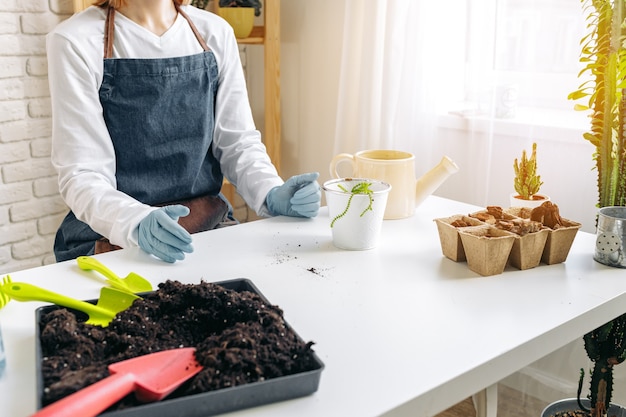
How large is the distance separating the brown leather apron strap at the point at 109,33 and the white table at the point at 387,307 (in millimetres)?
550

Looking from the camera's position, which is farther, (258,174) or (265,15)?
(265,15)

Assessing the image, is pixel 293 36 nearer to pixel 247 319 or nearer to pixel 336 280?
pixel 336 280

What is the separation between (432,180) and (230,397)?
2.79 ft

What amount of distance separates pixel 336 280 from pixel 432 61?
130cm

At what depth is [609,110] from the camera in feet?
4.10

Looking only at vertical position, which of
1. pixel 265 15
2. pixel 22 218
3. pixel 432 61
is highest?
pixel 265 15

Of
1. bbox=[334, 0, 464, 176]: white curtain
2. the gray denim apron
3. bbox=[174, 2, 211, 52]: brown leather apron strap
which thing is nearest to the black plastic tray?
the gray denim apron

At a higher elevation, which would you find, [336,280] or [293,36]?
[293,36]

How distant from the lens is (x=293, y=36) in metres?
2.79

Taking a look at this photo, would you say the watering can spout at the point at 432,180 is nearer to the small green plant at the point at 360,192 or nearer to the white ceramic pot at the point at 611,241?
the small green plant at the point at 360,192

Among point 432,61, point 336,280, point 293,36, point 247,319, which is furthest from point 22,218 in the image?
point 247,319

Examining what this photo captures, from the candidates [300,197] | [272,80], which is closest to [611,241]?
[300,197]

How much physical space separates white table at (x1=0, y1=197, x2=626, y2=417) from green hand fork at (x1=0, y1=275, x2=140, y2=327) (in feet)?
0.17

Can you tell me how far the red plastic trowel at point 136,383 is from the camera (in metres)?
0.62
